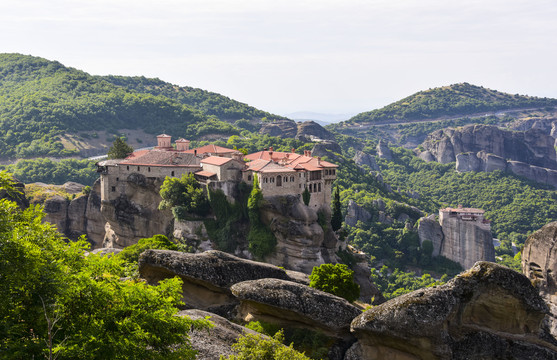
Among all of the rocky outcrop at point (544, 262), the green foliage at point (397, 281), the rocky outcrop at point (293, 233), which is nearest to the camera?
the rocky outcrop at point (544, 262)

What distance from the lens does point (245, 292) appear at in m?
29.7

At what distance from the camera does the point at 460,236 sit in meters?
105

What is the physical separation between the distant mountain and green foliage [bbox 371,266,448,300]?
75402 mm

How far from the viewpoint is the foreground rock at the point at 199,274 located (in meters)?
31.1

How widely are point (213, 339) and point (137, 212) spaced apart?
5123 centimetres

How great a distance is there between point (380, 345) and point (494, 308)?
5464 mm

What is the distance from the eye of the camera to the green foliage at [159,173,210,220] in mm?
67000

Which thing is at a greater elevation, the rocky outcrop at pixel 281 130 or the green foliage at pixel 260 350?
the rocky outcrop at pixel 281 130

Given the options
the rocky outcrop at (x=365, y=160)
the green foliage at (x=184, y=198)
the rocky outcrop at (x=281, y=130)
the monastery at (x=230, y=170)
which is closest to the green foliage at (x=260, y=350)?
the monastery at (x=230, y=170)

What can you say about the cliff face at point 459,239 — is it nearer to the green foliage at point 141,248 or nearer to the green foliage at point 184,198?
the green foliage at point 184,198

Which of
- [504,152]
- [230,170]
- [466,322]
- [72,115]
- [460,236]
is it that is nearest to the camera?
[466,322]

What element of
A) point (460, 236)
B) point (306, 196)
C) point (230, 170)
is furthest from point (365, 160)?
point (230, 170)

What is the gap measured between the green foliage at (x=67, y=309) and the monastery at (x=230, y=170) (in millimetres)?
45563

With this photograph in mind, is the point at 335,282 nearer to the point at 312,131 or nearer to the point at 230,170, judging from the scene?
the point at 230,170
